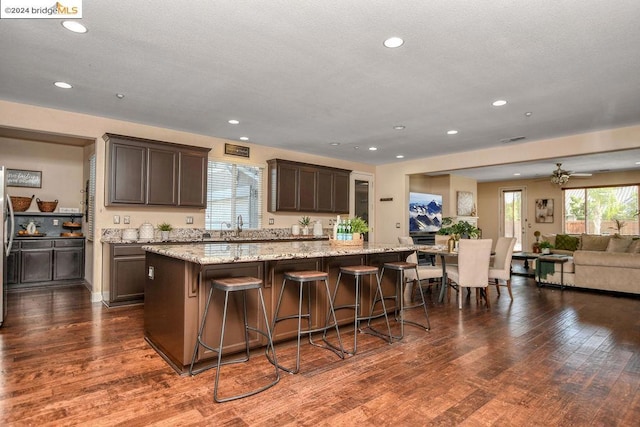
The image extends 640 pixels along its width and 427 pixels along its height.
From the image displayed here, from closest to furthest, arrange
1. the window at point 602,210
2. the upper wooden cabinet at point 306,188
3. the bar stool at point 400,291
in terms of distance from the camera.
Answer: the bar stool at point 400,291, the upper wooden cabinet at point 306,188, the window at point 602,210

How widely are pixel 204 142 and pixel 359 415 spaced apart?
16.3 feet

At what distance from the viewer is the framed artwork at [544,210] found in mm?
10727

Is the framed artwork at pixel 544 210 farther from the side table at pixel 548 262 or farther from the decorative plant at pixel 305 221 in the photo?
the decorative plant at pixel 305 221

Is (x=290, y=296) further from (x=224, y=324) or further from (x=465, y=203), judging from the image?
(x=465, y=203)

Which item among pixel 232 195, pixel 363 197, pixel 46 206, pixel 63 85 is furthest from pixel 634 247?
pixel 46 206

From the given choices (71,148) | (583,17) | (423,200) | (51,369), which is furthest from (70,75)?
(423,200)

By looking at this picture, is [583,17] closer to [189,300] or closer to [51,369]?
[189,300]

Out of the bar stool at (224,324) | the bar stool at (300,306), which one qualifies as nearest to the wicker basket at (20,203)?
the bar stool at (224,324)

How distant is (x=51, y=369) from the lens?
8.80ft

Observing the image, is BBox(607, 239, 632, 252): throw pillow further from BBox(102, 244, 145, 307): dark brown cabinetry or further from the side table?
BBox(102, 244, 145, 307): dark brown cabinetry

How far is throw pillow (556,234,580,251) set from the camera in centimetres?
864

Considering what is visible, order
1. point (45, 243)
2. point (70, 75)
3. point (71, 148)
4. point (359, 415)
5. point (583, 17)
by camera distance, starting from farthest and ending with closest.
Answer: point (71, 148) → point (45, 243) → point (70, 75) → point (583, 17) → point (359, 415)

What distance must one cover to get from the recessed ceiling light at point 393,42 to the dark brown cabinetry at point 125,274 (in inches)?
153

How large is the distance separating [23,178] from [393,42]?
6.33 metres
